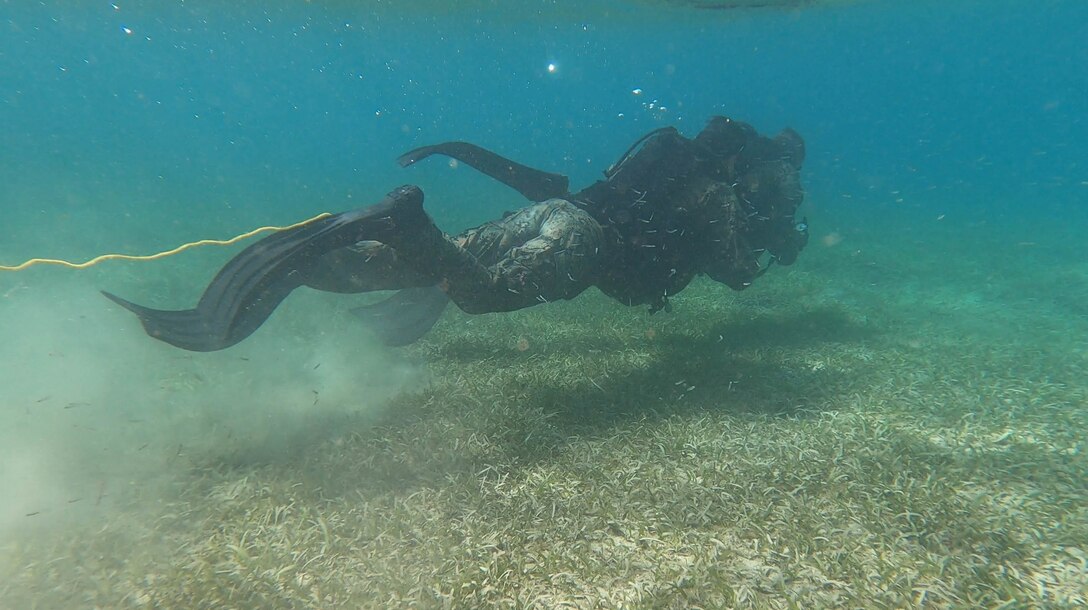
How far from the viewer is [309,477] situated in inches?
169

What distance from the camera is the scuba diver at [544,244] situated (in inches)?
181

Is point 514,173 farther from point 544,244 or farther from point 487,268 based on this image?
point 487,268

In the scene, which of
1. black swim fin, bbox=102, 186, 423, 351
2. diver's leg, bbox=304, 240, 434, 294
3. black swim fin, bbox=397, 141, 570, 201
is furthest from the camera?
black swim fin, bbox=397, 141, 570, 201

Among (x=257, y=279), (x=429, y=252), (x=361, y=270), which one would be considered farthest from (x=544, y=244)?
(x=257, y=279)

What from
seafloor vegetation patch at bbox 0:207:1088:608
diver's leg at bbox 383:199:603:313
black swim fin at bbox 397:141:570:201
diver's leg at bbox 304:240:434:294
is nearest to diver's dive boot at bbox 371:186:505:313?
diver's leg at bbox 383:199:603:313

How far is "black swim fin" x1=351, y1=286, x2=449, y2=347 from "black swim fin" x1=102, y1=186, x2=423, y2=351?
7.75ft

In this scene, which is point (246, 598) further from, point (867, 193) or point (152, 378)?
point (867, 193)

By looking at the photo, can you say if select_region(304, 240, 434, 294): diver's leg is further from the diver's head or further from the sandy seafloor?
the diver's head

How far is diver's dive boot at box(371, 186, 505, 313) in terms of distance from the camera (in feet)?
15.5

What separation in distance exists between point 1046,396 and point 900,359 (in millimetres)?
1698

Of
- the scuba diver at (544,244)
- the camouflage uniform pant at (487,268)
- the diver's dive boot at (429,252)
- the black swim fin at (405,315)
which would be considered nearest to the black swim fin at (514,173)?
the scuba diver at (544,244)

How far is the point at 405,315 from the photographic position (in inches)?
290

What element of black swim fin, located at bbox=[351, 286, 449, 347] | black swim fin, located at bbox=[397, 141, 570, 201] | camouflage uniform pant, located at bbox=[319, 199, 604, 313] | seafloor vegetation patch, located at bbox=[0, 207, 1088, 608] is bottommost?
seafloor vegetation patch, located at bbox=[0, 207, 1088, 608]

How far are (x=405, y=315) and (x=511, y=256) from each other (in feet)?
8.56
